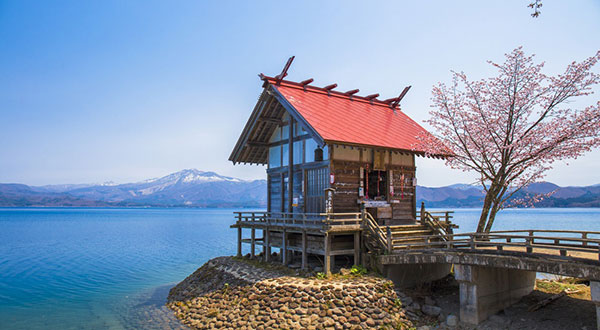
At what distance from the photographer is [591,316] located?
15641mm

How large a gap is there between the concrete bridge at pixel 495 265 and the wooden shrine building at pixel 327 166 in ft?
6.09

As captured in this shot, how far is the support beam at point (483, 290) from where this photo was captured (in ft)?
52.9

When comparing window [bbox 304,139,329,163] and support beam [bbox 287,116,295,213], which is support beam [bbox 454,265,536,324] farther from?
support beam [bbox 287,116,295,213]

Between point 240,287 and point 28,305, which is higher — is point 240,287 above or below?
above

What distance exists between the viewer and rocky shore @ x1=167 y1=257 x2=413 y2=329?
642 inches

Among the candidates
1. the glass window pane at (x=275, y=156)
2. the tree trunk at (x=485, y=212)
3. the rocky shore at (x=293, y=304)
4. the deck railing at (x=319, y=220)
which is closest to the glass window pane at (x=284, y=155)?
the glass window pane at (x=275, y=156)

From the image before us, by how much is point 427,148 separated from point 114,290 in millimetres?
21895

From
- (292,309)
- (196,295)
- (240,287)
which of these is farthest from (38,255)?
(292,309)

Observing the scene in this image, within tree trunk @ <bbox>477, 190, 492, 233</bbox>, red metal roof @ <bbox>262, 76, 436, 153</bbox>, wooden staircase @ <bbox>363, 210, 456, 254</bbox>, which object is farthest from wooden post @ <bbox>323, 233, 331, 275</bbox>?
tree trunk @ <bbox>477, 190, 492, 233</bbox>

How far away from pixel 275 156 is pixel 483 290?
1425 centimetres

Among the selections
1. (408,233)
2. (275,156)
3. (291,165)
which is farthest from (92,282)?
(408,233)

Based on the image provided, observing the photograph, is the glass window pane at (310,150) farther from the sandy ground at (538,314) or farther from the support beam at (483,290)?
the support beam at (483,290)

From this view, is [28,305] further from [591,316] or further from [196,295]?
[591,316]

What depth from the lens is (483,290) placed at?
16.5 m
